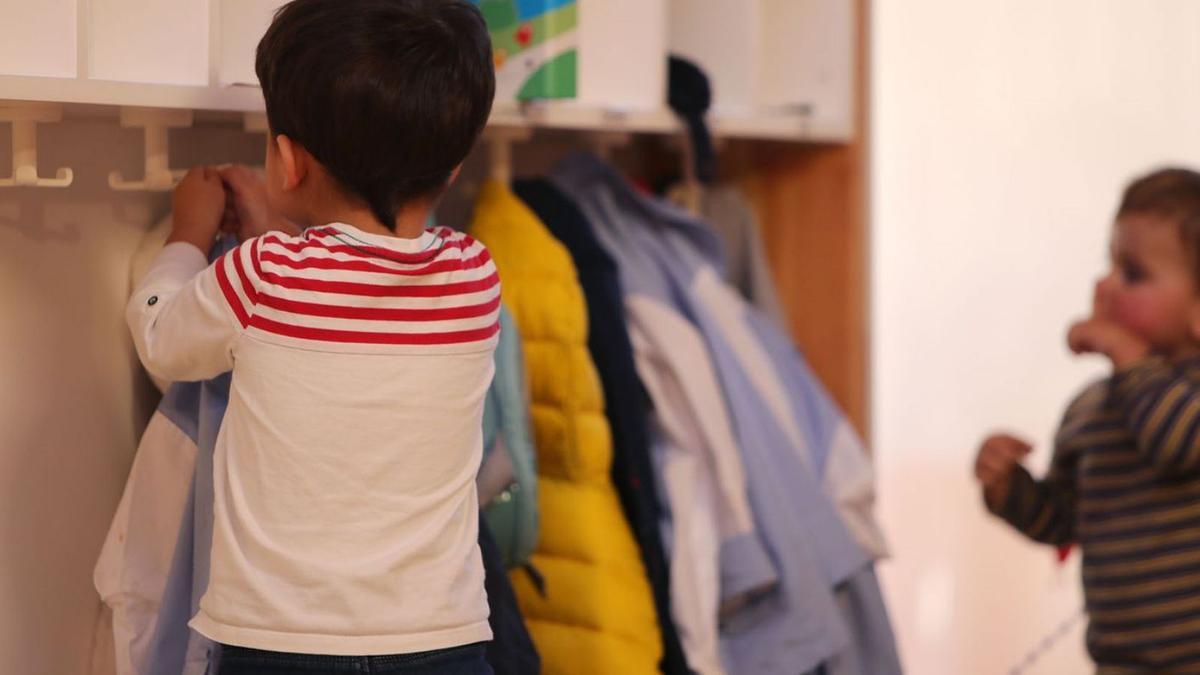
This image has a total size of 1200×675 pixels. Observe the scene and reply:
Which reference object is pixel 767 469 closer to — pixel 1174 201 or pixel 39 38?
pixel 1174 201

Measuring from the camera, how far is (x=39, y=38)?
112cm

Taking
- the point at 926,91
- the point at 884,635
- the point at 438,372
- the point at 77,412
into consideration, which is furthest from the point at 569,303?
the point at 926,91

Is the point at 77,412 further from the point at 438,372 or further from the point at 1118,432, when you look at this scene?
the point at 1118,432

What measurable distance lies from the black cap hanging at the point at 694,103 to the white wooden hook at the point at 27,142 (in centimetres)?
77

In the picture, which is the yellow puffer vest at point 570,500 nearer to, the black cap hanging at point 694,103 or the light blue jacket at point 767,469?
the light blue jacket at point 767,469

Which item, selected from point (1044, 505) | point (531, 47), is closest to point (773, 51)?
point (531, 47)

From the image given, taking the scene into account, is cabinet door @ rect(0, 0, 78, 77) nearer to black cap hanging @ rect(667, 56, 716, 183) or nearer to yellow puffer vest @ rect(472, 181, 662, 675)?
yellow puffer vest @ rect(472, 181, 662, 675)

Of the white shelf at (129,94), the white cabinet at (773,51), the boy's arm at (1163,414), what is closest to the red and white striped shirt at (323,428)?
the white shelf at (129,94)

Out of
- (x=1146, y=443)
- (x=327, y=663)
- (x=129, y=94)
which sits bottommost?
(x=327, y=663)

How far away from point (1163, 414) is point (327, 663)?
2.98 feet

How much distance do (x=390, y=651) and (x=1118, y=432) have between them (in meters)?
0.91

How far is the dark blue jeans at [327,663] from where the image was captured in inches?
42.6

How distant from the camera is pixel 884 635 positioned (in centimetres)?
178

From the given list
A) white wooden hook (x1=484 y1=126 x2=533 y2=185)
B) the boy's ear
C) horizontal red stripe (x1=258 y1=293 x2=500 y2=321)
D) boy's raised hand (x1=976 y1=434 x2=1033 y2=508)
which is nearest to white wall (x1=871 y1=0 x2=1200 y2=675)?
boy's raised hand (x1=976 y1=434 x2=1033 y2=508)
